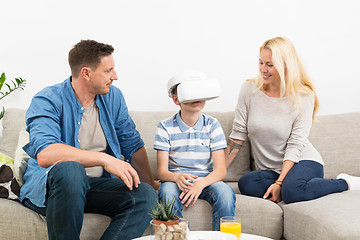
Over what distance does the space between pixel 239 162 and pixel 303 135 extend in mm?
424

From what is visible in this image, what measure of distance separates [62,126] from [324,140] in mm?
1578

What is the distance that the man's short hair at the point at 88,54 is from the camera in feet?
7.09

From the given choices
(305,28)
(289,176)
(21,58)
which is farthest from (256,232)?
(21,58)

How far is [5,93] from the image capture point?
2871mm

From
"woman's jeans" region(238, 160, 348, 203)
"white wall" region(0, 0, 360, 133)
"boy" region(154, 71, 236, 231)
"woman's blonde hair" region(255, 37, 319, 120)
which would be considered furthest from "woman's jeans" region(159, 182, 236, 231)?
"white wall" region(0, 0, 360, 133)

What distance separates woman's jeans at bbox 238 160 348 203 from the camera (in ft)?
7.37

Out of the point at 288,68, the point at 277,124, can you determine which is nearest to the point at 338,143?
the point at 277,124

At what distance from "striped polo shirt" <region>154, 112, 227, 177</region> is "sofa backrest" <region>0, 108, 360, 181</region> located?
335 millimetres

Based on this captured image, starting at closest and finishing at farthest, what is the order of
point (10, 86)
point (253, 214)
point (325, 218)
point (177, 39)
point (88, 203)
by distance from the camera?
point (325, 218), point (88, 203), point (253, 214), point (10, 86), point (177, 39)

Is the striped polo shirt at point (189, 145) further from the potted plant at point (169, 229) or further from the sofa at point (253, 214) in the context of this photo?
the potted plant at point (169, 229)

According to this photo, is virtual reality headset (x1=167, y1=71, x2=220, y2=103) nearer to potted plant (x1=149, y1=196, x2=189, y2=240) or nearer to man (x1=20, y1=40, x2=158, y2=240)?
man (x1=20, y1=40, x2=158, y2=240)

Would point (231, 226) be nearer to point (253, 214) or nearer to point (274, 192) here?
point (253, 214)

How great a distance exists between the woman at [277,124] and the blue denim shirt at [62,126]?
2.10ft

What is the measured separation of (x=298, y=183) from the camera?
2.26 m
